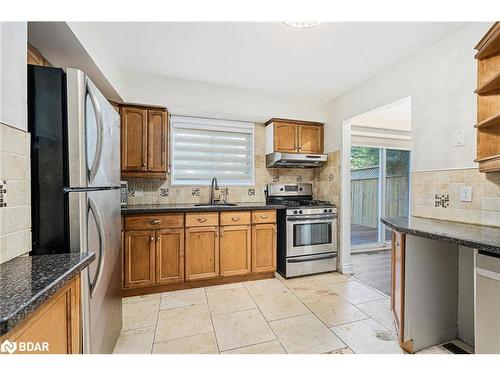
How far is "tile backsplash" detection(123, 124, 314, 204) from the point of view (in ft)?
10.3

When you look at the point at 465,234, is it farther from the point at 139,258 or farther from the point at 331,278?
the point at 139,258

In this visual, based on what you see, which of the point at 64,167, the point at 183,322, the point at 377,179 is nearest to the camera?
the point at 64,167

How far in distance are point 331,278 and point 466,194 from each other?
175 centimetres

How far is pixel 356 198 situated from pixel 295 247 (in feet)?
6.88

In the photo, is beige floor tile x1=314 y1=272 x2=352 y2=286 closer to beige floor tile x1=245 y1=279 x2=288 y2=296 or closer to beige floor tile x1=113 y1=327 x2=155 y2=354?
beige floor tile x1=245 y1=279 x2=288 y2=296

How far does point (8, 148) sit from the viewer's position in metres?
1.02

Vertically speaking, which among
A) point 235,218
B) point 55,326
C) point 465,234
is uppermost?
point 465,234

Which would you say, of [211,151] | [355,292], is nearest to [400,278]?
[355,292]

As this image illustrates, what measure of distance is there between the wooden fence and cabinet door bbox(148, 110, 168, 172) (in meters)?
3.40

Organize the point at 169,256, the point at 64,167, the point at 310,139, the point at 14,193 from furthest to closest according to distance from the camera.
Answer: the point at 310,139 → the point at 169,256 → the point at 64,167 → the point at 14,193

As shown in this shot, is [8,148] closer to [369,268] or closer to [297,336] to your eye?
[297,336]

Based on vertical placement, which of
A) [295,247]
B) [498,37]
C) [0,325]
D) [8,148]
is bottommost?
[295,247]

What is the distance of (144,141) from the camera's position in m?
2.81
